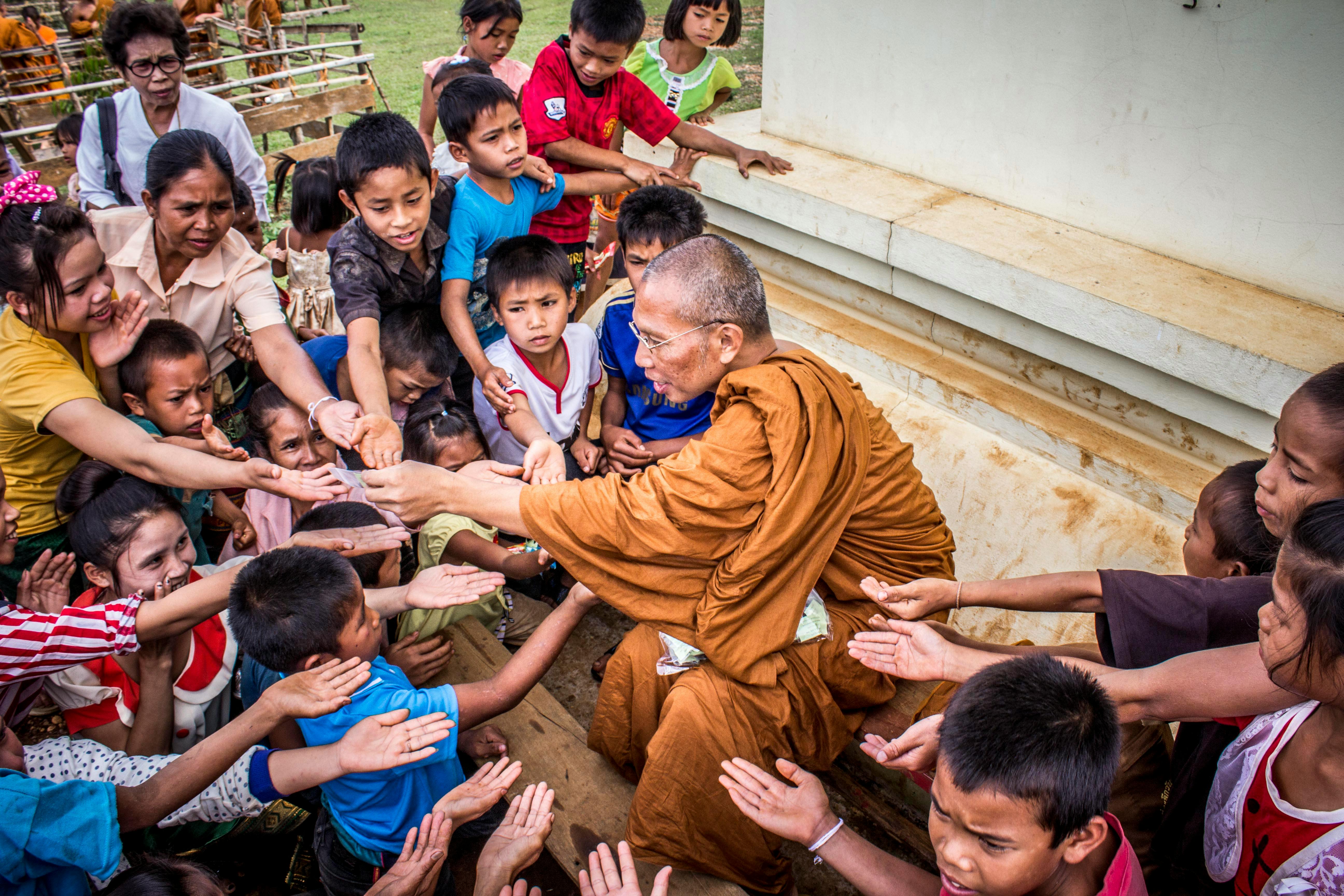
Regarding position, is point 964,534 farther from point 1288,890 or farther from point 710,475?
point 1288,890

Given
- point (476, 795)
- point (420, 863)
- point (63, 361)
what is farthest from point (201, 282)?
point (420, 863)

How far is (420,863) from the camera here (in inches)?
90.1

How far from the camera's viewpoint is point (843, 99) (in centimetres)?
441

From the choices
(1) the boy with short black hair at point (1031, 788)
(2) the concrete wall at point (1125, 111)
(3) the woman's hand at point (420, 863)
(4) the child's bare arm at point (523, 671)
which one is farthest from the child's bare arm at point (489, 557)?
(2) the concrete wall at point (1125, 111)

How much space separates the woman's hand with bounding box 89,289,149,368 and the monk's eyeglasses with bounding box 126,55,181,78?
2006 millimetres

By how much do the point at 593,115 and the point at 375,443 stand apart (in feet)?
8.05

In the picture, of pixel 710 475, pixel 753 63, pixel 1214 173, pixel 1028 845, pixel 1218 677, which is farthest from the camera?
pixel 753 63

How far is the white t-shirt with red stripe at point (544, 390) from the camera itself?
12.7ft

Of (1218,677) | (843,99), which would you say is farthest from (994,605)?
(843,99)

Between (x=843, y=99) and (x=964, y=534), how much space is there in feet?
7.55

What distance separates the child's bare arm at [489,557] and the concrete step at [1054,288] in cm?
214

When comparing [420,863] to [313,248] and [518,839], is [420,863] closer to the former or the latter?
[518,839]

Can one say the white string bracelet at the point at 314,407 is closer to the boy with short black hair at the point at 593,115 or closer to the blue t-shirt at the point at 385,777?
the blue t-shirt at the point at 385,777

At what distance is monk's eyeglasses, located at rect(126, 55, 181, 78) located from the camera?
453cm
